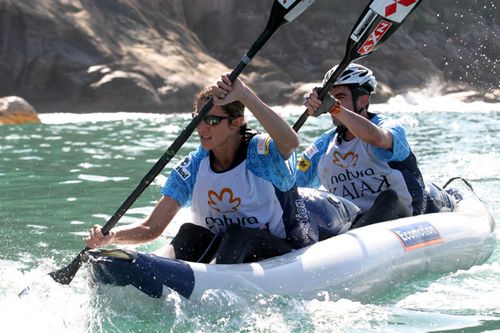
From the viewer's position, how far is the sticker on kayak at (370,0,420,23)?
5461 millimetres

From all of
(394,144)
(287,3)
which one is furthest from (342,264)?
(287,3)

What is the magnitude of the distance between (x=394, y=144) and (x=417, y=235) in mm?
653

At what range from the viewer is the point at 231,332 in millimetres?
3709

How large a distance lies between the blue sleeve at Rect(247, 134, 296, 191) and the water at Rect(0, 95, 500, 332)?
583 mm

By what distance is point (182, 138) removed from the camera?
4320mm

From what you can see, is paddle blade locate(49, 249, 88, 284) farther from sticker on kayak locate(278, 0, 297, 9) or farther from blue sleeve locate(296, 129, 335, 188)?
blue sleeve locate(296, 129, 335, 188)

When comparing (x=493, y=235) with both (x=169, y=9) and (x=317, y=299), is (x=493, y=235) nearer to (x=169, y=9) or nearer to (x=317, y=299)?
(x=317, y=299)

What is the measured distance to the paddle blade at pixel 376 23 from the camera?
5480mm

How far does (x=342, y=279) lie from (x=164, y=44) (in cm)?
2177

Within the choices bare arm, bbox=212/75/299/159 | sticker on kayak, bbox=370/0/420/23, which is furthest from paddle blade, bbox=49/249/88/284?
sticker on kayak, bbox=370/0/420/23

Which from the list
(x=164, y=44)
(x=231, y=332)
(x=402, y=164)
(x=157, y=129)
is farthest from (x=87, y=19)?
(x=231, y=332)

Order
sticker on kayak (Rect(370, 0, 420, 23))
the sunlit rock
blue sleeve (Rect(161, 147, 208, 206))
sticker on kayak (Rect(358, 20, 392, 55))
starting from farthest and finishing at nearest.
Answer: the sunlit rock, sticker on kayak (Rect(358, 20, 392, 55)), sticker on kayak (Rect(370, 0, 420, 23)), blue sleeve (Rect(161, 147, 208, 206))

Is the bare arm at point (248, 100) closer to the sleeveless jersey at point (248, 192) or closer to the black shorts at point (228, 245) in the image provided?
the sleeveless jersey at point (248, 192)

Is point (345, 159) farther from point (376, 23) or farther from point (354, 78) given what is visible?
Answer: point (376, 23)
